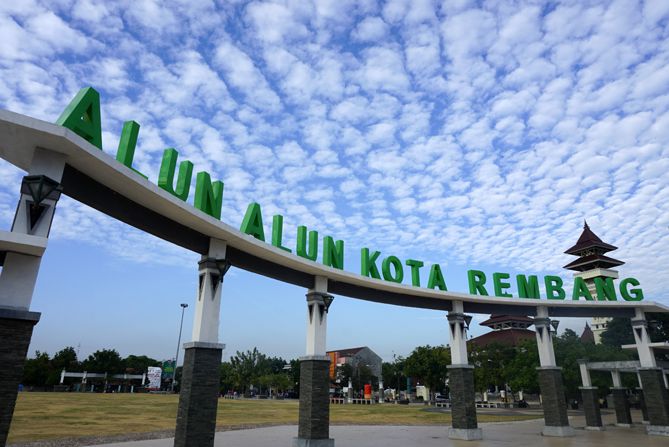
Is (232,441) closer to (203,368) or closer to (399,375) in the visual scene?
(203,368)

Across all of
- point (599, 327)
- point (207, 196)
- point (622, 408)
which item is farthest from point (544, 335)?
point (599, 327)

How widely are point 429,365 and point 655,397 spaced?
37.7m

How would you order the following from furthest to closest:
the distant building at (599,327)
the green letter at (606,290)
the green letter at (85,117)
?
the distant building at (599,327) < the green letter at (606,290) < the green letter at (85,117)

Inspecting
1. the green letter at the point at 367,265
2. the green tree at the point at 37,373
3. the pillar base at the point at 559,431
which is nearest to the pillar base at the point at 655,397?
the pillar base at the point at 559,431

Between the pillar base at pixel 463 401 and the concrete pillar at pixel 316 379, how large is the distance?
8.73 m

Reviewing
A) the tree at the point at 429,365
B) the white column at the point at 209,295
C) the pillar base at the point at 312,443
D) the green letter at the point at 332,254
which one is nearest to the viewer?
the white column at the point at 209,295

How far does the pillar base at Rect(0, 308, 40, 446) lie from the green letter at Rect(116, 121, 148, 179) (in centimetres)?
449

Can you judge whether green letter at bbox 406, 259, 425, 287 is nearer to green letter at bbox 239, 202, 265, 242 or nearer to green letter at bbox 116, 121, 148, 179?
green letter at bbox 239, 202, 265, 242

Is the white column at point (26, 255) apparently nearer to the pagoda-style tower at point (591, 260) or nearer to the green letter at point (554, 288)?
the green letter at point (554, 288)

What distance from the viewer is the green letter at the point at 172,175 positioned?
521 inches

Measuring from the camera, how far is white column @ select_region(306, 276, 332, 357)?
20.0 m

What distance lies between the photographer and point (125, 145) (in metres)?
12.0

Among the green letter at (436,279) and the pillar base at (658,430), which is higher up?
the green letter at (436,279)

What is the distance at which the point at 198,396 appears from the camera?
47.4ft
